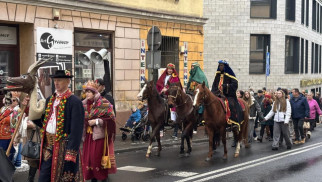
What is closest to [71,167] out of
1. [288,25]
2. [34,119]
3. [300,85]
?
[34,119]

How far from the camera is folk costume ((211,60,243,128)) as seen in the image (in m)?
13.0

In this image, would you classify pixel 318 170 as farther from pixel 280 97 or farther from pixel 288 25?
pixel 288 25

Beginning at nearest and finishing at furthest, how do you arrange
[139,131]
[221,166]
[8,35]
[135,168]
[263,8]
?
[135,168]
[221,166]
[8,35]
[139,131]
[263,8]

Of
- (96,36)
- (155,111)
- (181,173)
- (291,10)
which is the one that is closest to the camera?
(181,173)

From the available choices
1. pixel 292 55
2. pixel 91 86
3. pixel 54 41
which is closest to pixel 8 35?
pixel 54 41

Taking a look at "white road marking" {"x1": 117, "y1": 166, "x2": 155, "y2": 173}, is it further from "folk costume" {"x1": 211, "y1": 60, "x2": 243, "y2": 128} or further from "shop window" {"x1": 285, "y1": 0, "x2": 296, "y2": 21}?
"shop window" {"x1": 285, "y1": 0, "x2": 296, "y2": 21}

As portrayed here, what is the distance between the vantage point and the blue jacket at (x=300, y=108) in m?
16.8

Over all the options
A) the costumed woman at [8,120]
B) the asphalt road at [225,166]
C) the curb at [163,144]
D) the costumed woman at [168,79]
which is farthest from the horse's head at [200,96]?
the costumed woman at [8,120]

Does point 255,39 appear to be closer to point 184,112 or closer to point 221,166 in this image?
point 184,112

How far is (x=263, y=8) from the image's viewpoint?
3222 centimetres

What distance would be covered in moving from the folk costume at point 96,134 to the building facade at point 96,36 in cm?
694

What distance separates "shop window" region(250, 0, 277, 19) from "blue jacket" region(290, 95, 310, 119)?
1568cm

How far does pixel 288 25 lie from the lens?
33.2 metres

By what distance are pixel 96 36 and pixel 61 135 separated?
11895 millimetres
